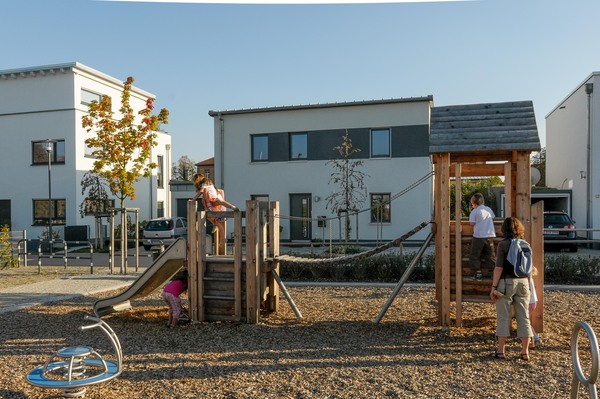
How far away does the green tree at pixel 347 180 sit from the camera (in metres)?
27.2

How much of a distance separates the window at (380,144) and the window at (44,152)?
678 inches

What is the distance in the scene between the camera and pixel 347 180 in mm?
27016

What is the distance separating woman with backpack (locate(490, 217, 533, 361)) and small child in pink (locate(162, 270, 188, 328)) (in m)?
4.84

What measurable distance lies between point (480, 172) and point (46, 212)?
28761 millimetres

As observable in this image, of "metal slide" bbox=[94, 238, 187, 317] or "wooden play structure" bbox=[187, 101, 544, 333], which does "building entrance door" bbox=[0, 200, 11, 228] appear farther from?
"wooden play structure" bbox=[187, 101, 544, 333]

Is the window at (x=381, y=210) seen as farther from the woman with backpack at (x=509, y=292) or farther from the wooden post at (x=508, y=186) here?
the woman with backpack at (x=509, y=292)

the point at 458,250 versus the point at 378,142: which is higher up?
the point at 378,142

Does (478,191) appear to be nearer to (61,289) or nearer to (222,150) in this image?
(222,150)

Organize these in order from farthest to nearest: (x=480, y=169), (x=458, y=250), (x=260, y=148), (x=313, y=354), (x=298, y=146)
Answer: (x=260, y=148) < (x=298, y=146) < (x=480, y=169) < (x=458, y=250) < (x=313, y=354)

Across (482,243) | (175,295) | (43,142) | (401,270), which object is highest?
(43,142)

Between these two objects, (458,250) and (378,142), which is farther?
(378,142)

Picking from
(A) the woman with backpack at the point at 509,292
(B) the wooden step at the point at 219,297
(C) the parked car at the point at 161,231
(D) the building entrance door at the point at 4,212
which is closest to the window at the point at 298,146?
(C) the parked car at the point at 161,231

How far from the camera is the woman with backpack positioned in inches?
257

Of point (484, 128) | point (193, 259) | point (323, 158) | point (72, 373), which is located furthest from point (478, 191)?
point (72, 373)
